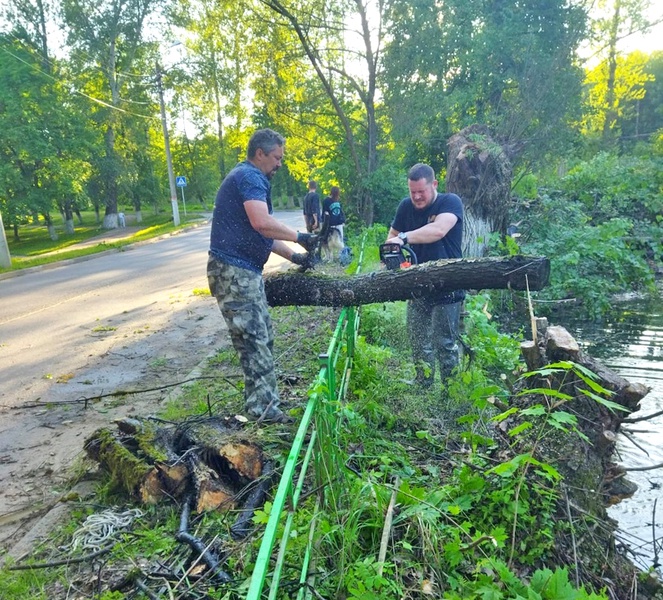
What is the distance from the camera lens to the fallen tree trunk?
3676 millimetres

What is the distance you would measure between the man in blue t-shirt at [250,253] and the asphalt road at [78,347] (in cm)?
154

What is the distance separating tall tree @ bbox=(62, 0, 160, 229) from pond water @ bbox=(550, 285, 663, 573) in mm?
24706

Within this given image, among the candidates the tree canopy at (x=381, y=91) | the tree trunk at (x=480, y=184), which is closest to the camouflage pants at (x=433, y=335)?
the tree trunk at (x=480, y=184)

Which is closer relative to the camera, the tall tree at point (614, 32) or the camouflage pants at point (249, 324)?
the camouflage pants at point (249, 324)

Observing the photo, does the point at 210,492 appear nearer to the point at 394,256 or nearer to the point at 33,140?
the point at 394,256

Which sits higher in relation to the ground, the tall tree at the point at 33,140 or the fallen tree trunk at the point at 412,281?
the tall tree at the point at 33,140

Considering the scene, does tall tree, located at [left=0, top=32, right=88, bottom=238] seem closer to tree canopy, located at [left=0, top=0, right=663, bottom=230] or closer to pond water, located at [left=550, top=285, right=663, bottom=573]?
tree canopy, located at [left=0, top=0, right=663, bottom=230]

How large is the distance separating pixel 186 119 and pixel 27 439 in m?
37.8

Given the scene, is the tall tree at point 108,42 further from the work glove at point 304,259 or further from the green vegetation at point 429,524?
the green vegetation at point 429,524

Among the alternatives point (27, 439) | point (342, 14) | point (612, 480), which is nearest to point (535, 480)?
point (612, 480)

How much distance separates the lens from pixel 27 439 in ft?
13.2

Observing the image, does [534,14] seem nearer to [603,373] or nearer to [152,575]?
[603,373]

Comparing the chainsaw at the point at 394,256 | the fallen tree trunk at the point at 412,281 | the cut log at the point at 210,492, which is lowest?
the cut log at the point at 210,492

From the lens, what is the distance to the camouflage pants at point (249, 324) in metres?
3.44
